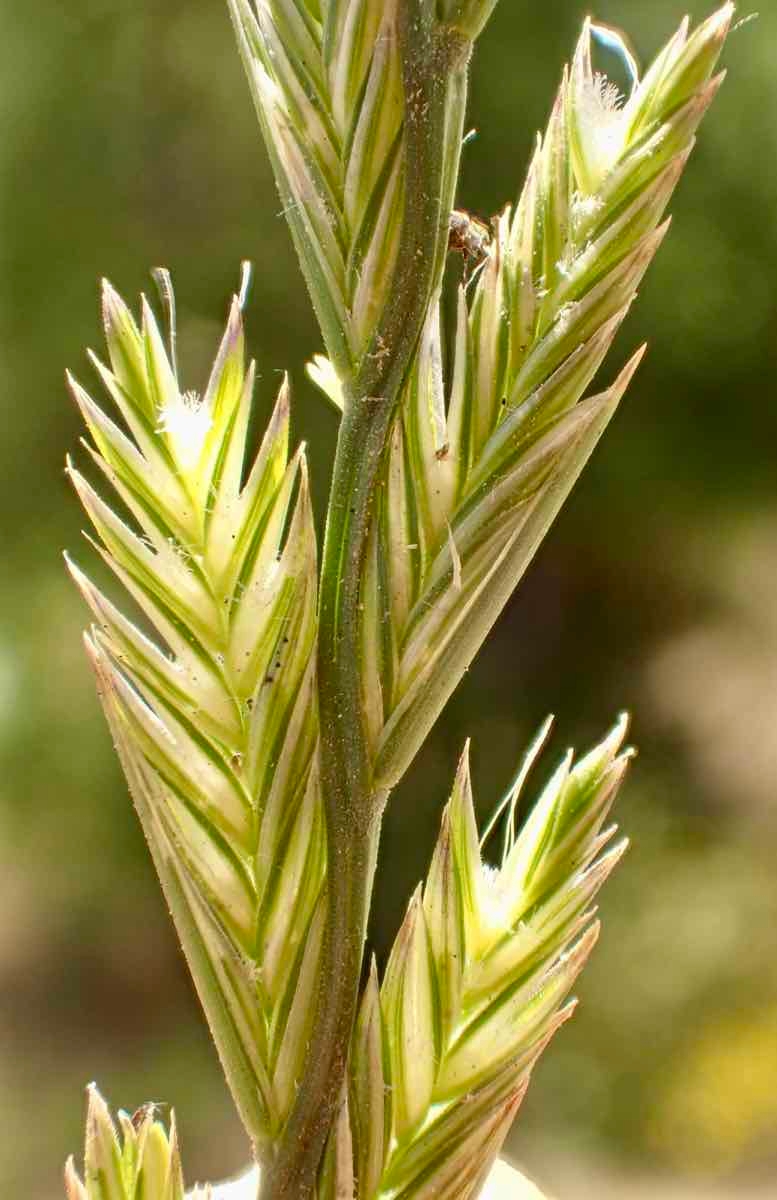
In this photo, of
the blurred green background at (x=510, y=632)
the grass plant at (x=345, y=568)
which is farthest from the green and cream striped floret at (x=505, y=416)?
the blurred green background at (x=510, y=632)

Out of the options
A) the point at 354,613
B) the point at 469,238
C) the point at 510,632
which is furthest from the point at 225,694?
the point at 510,632

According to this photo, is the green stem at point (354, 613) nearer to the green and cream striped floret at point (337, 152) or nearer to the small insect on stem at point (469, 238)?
the green and cream striped floret at point (337, 152)

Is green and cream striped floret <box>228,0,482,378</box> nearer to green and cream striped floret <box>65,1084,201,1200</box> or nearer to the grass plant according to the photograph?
the grass plant

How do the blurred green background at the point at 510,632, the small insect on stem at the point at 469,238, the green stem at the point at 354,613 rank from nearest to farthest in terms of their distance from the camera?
the green stem at the point at 354,613 → the small insect on stem at the point at 469,238 → the blurred green background at the point at 510,632

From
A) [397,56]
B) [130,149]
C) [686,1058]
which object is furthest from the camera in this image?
[686,1058]

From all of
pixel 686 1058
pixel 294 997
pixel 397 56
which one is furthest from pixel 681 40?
pixel 686 1058

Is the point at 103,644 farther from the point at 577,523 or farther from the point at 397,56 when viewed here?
the point at 577,523
